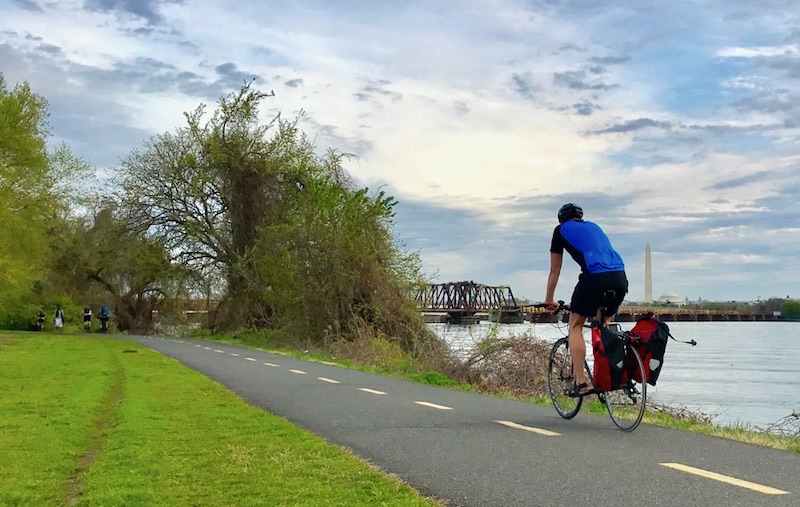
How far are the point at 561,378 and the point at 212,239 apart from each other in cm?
3920

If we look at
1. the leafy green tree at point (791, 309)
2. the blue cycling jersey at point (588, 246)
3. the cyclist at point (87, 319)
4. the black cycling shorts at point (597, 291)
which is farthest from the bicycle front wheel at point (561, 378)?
the leafy green tree at point (791, 309)

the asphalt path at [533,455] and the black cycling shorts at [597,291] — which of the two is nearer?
the asphalt path at [533,455]

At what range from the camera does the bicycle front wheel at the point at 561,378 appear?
991 centimetres

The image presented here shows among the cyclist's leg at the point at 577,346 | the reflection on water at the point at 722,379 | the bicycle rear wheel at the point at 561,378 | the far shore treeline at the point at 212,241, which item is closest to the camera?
the cyclist's leg at the point at 577,346

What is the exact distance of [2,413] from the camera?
1156 cm

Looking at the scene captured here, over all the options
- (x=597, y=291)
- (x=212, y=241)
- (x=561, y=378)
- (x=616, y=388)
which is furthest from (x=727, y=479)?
(x=212, y=241)

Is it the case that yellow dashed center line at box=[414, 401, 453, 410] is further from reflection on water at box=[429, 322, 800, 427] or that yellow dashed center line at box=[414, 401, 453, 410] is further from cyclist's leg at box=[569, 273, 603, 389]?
cyclist's leg at box=[569, 273, 603, 389]

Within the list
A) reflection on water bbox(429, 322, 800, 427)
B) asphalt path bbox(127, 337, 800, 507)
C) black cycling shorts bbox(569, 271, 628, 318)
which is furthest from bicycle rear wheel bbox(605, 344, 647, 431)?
reflection on water bbox(429, 322, 800, 427)

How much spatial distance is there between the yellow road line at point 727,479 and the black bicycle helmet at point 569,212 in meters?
3.10

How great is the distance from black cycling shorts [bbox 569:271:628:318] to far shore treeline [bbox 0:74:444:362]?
18735mm

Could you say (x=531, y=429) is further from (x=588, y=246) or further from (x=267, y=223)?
(x=267, y=223)

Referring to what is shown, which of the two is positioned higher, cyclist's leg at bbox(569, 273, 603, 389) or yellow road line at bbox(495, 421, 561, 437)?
cyclist's leg at bbox(569, 273, 603, 389)

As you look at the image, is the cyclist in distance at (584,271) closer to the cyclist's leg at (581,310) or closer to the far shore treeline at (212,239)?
the cyclist's leg at (581,310)

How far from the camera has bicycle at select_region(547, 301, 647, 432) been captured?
29.1ft
